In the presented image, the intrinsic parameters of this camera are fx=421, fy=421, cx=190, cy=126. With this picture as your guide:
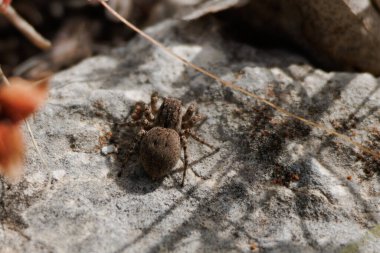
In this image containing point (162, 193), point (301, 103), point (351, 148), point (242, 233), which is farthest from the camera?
point (301, 103)

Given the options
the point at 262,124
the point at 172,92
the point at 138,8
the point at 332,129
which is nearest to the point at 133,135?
the point at 172,92

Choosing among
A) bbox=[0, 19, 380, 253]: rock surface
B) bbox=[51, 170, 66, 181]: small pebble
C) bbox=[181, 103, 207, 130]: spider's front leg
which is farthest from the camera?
bbox=[181, 103, 207, 130]: spider's front leg

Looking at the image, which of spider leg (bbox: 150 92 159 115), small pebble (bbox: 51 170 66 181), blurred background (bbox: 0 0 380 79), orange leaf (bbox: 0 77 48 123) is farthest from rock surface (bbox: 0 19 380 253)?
orange leaf (bbox: 0 77 48 123)

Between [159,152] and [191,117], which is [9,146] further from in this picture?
[191,117]

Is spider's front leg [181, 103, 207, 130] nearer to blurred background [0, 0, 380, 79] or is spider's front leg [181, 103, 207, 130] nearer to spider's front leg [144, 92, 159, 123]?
spider's front leg [144, 92, 159, 123]

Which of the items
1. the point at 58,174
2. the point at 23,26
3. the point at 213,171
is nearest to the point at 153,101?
the point at 213,171

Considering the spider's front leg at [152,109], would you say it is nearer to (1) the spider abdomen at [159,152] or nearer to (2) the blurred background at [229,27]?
(1) the spider abdomen at [159,152]

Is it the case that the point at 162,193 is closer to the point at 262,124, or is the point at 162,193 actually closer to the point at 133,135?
the point at 133,135
